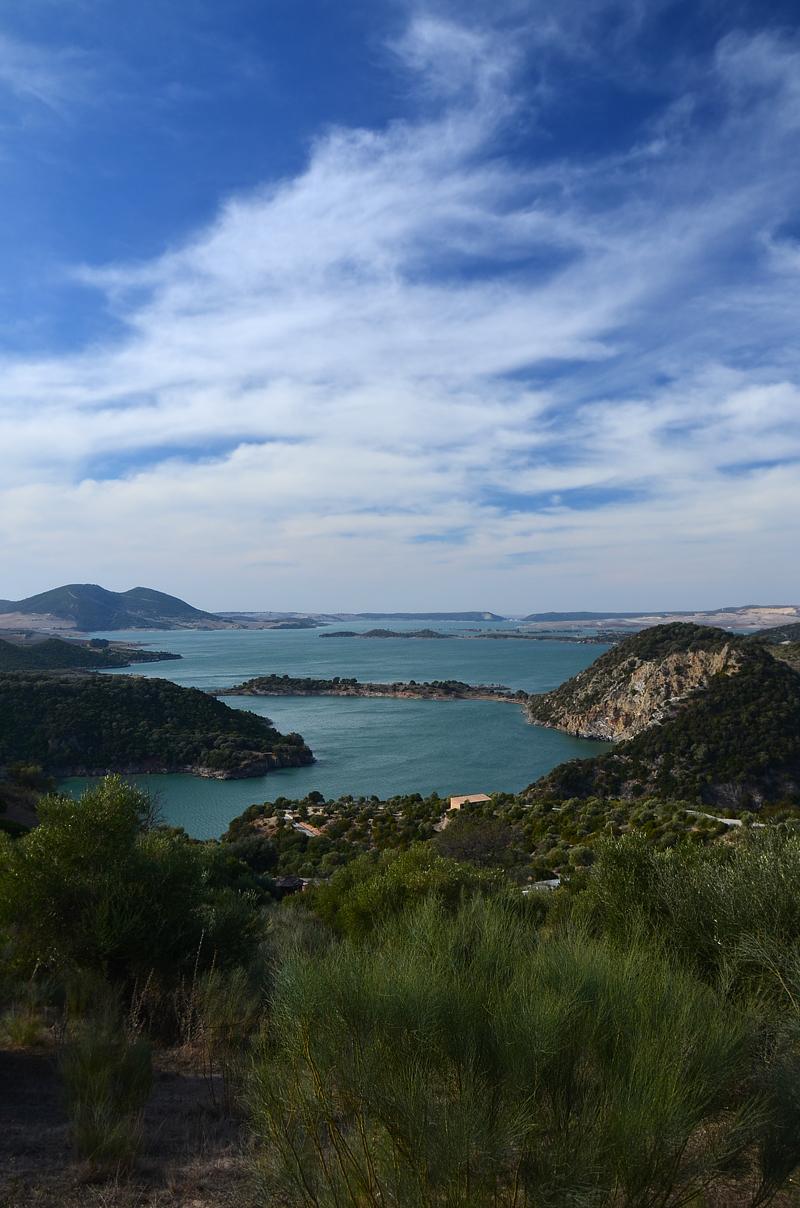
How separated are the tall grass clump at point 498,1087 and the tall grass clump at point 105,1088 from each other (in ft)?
3.52

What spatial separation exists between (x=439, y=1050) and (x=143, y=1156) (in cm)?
212

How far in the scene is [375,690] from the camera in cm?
10450

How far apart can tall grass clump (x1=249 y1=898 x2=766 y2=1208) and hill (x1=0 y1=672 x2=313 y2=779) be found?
51.3 meters

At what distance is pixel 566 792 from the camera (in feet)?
132

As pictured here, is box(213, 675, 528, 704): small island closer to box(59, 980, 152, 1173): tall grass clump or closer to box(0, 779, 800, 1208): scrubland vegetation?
box(0, 779, 800, 1208): scrubland vegetation

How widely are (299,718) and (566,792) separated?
4777 centimetres

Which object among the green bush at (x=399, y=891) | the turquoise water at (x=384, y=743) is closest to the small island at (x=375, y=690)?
the turquoise water at (x=384, y=743)

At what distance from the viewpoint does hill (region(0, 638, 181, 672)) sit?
93750 millimetres

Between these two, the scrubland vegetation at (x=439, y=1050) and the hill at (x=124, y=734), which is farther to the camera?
the hill at (x=124, y=734)

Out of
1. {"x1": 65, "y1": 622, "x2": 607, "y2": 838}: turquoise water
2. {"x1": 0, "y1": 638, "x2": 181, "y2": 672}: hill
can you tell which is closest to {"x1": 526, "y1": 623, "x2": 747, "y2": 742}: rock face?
{"x1": 65, "y1": 622, "x2": 607, "y2": 838}: turquoise water

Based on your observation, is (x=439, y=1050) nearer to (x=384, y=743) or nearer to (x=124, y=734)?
(x=124, y=734)

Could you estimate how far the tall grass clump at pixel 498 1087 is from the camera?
2693mm

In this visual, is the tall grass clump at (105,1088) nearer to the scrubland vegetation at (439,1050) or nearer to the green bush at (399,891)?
the scrubland vegetation at (439,1050)

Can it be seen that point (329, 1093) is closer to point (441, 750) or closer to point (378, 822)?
point (378, 822)
